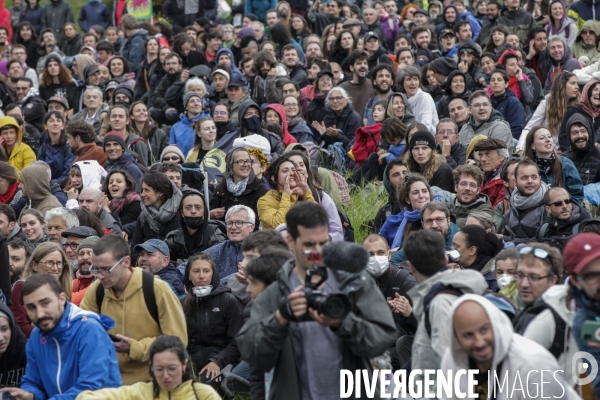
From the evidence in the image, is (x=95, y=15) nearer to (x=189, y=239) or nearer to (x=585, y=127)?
(x=189, y=239)

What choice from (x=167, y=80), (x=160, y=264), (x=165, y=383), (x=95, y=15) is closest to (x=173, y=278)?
(x=160, y=264)

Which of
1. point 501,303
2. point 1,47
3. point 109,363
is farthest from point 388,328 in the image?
point 1,47

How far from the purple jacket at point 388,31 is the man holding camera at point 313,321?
49.5 ft

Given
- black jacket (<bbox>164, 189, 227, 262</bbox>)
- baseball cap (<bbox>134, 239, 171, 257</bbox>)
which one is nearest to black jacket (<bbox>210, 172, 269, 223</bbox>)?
black jacket (<bbox>164, 189, 227, 262</bbox>)

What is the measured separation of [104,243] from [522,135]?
7.61 metres

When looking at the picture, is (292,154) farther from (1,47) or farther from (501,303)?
(1,47)

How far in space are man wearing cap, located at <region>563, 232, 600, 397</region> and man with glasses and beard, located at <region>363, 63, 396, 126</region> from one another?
9.56m

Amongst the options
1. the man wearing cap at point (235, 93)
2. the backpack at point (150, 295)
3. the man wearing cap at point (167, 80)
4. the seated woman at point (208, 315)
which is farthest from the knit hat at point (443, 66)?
the backpack at point (150, 295)

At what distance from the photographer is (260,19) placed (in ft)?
73.7

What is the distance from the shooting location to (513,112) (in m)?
14.2

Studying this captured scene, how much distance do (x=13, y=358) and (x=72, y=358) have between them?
0.96m

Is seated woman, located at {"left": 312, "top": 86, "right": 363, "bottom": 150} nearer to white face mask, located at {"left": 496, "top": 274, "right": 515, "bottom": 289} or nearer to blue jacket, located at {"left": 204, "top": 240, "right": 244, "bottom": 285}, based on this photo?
blue jacket, located at {"left": 204, "top": 240, "right": 244, "bottom": 285}

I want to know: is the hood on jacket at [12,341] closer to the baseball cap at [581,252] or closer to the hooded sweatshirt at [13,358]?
the hooded sweatshirt at [13,358]

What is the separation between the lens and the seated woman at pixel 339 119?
1455 cm
